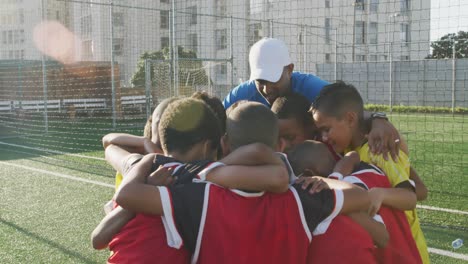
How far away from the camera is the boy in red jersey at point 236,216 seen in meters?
1.77

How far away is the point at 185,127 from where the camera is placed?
1.96 meters

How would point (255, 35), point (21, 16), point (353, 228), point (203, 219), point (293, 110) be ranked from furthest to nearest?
1. point (21, 16)
2. point (255, 35)
3. point (293, 110)
4. point (353, 228)
5. point (203, 219)

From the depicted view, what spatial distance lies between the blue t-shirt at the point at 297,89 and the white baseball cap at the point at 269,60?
24cm

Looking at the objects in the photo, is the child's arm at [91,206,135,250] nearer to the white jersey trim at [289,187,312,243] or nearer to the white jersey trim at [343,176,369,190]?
the white jersey trim at [289,187,312,243]


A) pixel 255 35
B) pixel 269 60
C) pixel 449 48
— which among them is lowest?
pixel 269 60

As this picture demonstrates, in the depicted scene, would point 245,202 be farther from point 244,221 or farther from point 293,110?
point 293,110

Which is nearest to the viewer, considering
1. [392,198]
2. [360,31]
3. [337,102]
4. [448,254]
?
[392,198]

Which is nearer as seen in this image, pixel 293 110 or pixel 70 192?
pixel 293 110

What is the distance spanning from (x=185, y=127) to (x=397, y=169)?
98cm

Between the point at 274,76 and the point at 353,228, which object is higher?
the point at 274,76

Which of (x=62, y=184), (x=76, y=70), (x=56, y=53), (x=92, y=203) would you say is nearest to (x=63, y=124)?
(x=76, y=70)

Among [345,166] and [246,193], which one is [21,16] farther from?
[246,193]

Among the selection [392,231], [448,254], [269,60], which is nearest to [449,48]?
[448,254]

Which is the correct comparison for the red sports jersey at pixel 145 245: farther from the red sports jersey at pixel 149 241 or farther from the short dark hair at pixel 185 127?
the short dark hair at pixel 185 127
